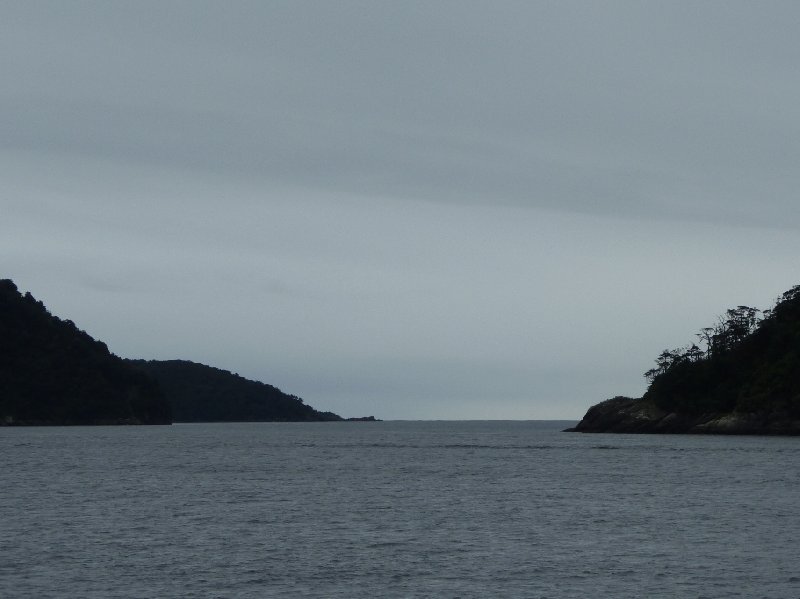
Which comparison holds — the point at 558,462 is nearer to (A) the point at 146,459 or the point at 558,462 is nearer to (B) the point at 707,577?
(A) the point at 146,459

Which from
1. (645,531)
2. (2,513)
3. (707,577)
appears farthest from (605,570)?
(2,513)

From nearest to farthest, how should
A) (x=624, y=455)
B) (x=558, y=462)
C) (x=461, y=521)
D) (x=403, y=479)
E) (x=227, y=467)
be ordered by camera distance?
(x=461, y=521) → (x=403, y=479) → (x=227, y=467) → (x=558, y=462) → (x=624, y=455)

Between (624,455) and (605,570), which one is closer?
(605,570)

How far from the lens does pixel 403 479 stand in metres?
103

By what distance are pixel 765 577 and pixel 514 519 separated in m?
23.8

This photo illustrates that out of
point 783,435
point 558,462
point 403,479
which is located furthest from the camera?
point 783,435

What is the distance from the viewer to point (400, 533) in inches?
2335

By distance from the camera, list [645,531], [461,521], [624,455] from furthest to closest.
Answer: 1. [624,455]
2. [461,521]
3. [645,531]

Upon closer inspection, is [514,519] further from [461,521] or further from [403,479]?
[403,479]

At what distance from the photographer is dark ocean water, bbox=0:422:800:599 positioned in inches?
1706

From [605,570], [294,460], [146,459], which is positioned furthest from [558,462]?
[605,570]

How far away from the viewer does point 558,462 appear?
443ft

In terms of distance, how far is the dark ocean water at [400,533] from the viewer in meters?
43.3

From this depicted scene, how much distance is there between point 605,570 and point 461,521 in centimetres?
1903
